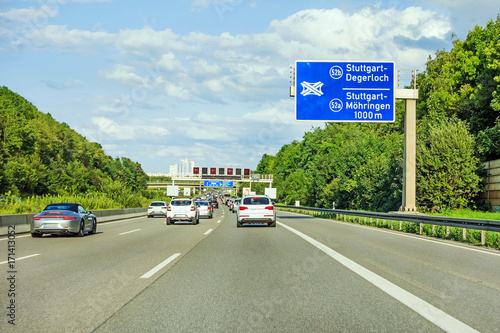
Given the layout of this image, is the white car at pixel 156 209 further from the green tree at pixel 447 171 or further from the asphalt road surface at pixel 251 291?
the asphalt road surface at pixel 251 291

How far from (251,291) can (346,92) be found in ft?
67.9

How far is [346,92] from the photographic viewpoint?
2633 cm

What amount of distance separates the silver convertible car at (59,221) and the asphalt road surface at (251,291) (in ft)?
13.2

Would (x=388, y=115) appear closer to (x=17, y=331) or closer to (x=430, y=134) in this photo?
(x=430, y=134)

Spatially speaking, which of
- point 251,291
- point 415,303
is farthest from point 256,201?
point 415,303

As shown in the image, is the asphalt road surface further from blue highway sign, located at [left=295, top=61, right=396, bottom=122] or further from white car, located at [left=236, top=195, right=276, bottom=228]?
blue highway sign, located at [left=295, top=61, right=396, bottom=122]

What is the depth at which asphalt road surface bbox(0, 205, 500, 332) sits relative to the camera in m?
5.30

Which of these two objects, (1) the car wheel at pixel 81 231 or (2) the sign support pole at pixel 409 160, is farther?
(2) the sign support pole at pixel 409 160

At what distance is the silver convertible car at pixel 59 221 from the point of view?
54.6 ft

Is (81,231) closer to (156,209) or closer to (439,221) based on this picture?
(439,221)

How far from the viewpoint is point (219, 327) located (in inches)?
202

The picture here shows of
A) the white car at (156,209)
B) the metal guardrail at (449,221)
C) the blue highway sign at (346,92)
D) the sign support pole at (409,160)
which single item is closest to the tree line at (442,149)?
the sign support pole at (409,160)

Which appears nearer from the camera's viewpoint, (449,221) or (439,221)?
(449,221)

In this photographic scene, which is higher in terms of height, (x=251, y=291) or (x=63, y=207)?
(x=63, y=207)
